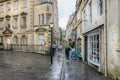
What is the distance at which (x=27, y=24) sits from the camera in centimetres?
2959

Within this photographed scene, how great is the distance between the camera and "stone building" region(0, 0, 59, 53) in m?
27.0

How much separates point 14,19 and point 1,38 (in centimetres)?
530

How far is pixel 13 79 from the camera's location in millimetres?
9258

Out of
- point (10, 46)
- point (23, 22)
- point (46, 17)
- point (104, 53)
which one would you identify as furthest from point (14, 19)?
point (104, 53)

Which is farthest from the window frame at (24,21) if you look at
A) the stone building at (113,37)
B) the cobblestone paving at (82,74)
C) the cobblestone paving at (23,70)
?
the stone building at (113,37)

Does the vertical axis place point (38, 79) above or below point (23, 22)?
below

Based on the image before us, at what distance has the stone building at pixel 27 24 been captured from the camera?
2698 cm

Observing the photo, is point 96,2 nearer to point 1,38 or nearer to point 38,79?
point 38,79

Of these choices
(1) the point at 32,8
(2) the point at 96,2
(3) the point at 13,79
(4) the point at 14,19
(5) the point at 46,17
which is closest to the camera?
(3) the point at 13,79

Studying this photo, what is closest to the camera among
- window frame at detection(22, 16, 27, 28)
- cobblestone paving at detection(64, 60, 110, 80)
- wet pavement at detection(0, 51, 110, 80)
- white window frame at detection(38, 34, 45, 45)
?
cobblestone paving at detection(64, 60, 110, 80)

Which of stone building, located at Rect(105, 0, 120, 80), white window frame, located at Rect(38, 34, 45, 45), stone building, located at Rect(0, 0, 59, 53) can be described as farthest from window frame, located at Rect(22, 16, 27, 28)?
stone building, located at Rect(105, 0, 120, 80)

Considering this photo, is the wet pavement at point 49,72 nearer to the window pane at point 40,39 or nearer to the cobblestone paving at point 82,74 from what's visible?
the cobblestone paving at point 82,74

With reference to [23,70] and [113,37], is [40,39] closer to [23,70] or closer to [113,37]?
[23,70]

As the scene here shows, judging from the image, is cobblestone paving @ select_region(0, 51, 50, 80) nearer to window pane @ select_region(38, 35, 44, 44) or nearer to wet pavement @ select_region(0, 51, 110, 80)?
wet pavement @ select_region(0, 51, 110, 80)
